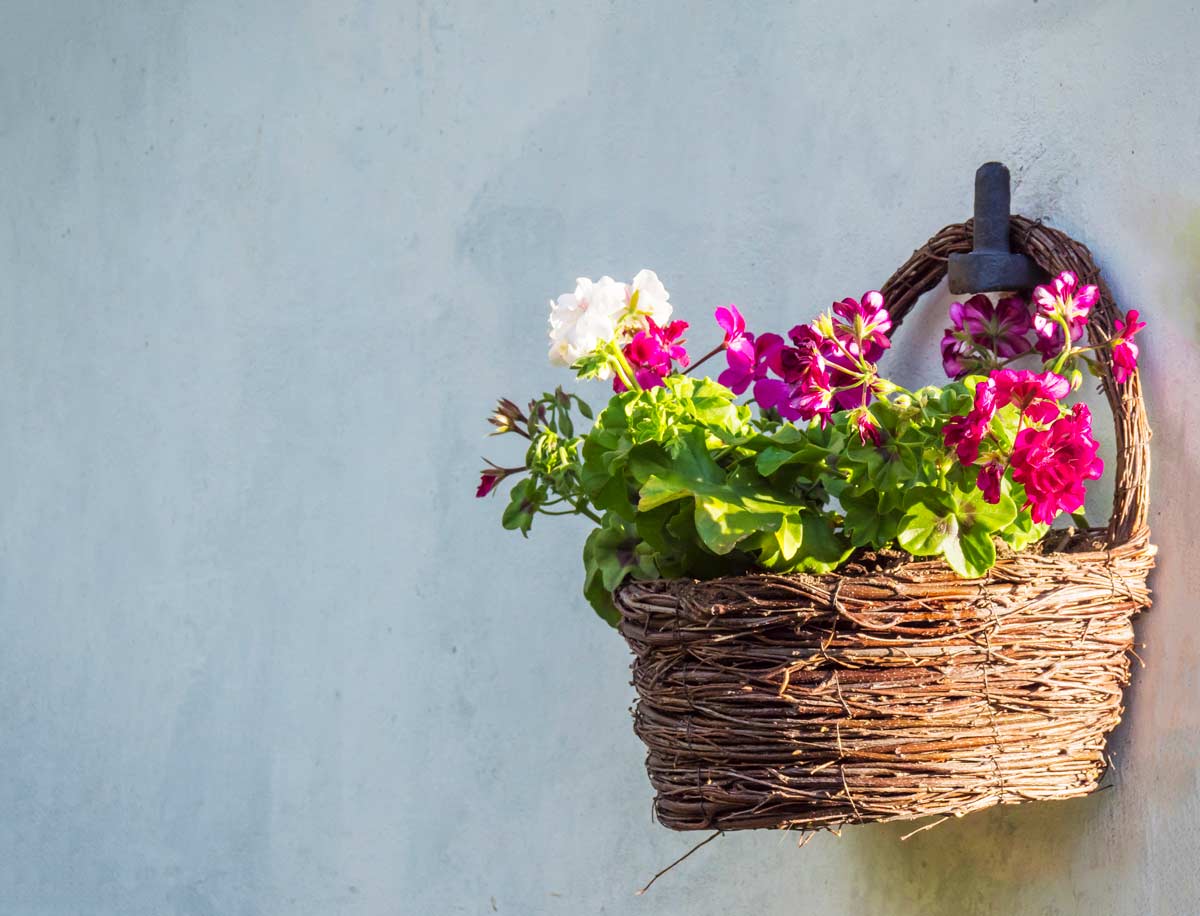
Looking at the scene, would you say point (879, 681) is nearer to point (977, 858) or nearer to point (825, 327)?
point (825, 327)

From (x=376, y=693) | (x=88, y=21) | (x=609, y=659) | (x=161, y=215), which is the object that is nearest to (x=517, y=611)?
(x=609, y=659)

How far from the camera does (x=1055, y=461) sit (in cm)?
86

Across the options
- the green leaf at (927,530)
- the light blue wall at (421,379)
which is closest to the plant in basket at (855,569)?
the green leaf at (927,530)

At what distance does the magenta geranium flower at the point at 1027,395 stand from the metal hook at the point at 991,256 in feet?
0.78

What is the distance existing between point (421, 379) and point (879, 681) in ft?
3.20

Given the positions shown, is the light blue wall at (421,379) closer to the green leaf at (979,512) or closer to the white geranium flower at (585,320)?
the green leaf at (979,512)

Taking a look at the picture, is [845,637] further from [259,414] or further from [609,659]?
[259,414]

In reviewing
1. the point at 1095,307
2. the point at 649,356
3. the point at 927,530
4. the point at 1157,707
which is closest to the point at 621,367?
the point at 649,356

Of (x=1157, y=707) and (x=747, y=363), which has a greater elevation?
(x=747, y=363)

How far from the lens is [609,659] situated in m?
1.55

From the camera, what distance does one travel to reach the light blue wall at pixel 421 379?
45.1 inches

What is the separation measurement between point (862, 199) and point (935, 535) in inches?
20.4

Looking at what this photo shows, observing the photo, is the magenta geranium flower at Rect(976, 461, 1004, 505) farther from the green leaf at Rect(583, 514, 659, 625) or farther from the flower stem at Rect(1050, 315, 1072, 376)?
the green leaf at Rect(583, 514, 659, 625)

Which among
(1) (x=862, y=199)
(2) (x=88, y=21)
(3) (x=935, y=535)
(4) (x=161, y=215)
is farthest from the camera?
(2) (x=88, y=21)
